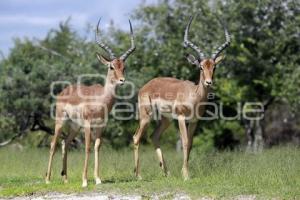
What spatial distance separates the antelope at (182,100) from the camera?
14.1m

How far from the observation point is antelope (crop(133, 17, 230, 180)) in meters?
14.1

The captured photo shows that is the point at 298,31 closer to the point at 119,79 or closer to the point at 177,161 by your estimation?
the point at 177,161

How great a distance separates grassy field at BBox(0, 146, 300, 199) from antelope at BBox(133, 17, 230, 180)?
788mm

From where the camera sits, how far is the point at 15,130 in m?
28.2

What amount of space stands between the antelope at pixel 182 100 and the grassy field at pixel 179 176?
31.0 inches

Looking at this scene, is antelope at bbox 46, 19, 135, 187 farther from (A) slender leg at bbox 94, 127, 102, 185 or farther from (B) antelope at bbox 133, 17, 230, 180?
(B) antelope at bbox 133, 17, 230, 180

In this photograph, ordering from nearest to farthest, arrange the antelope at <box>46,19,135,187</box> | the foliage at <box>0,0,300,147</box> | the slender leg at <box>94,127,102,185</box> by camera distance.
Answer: the slender leg at <box>94,127,102,185</box> → the antelope at <box>46,19,135,187</box> → the foliage at <box>0,0,300,147</box>

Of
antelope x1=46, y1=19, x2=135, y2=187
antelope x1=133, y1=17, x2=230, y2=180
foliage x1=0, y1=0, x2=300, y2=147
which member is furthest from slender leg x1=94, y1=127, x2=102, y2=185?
foliage x1=0, y1=0, x2=300, y2=147

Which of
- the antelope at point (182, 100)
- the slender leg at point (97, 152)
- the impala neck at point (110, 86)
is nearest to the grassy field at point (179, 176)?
the slender leg at point (97, 152)

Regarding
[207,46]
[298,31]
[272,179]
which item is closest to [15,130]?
[207,46]

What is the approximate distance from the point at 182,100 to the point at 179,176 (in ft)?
5.56

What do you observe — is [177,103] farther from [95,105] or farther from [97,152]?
[97,152]

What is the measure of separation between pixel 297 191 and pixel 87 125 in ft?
15.4

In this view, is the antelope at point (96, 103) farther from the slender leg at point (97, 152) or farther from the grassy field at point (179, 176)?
the grassy field at point (179, 176)
